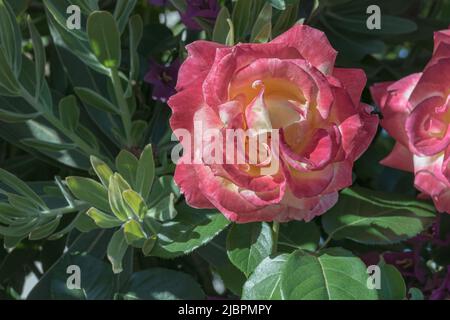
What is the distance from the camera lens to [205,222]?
72 cm

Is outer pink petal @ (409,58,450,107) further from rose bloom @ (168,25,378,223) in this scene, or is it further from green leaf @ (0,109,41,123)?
green leaf @ (0,109,41,123)

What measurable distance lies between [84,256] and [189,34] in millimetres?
249

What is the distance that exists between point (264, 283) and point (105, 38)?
26 centimetres

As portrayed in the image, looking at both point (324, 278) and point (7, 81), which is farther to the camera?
point (7, 81)

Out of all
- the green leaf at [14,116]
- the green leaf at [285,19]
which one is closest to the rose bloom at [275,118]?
the green leaf at [285,19]

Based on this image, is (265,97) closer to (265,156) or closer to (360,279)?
(265,156)

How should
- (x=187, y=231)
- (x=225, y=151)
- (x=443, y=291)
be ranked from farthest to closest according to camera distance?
1. (x=443, y=291)
2. (x=187, y=231)
3. (x=225, y=151)

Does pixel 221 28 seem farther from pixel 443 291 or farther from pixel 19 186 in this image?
pixel 443 291

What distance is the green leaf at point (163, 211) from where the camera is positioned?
696 millimetres

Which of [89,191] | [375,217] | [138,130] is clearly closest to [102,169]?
[89,191]

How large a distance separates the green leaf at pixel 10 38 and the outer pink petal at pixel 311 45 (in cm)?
25

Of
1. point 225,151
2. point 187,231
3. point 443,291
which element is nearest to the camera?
point 225,151

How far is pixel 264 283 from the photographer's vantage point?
26.0 inches

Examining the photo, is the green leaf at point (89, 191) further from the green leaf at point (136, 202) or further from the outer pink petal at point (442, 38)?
the outer pink petal at point (442, 38)
